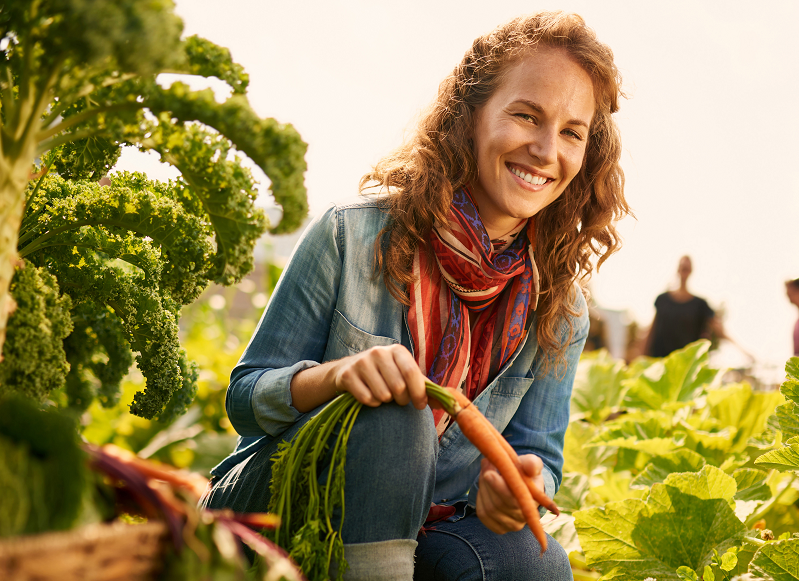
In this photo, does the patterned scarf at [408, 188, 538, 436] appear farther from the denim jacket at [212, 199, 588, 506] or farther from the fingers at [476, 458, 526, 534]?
the fingers at [476, 458, 526, 534]

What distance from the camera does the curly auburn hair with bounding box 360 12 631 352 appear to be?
1.61 meters

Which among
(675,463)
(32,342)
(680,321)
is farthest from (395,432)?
(680,321)

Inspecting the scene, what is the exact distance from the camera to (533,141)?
162cm

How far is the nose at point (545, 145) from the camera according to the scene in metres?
1.61

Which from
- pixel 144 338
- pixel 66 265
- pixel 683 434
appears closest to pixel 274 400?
pixel 144 338

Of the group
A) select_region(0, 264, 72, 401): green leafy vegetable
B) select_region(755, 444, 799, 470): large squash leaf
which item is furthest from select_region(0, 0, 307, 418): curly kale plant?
select_region(755, 444, 799, 470): large squash leaf

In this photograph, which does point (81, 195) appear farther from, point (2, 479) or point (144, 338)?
point (2, 479)

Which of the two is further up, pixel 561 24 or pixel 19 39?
pixel 561 24

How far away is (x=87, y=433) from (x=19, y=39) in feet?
12.1

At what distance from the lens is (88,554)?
53cm

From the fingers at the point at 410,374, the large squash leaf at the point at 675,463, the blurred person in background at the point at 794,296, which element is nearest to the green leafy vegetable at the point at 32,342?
the fingers at the point at 410,374

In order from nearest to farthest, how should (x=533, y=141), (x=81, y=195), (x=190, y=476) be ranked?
(x=190, y=476) → (x=81, y=195) → (x=533, y=141)

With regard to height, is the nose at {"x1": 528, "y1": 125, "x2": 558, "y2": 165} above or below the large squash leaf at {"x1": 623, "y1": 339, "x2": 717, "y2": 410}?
above

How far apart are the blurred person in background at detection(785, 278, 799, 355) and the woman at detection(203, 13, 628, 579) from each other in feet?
9.81
